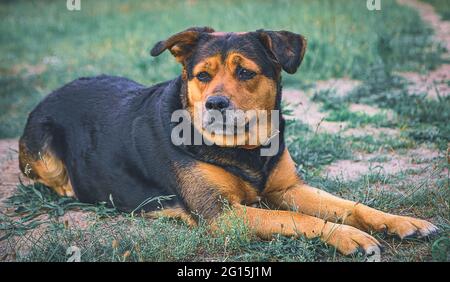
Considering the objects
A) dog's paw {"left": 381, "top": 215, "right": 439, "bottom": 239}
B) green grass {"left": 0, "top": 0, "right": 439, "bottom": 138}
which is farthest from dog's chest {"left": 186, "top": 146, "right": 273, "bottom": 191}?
green grass {"left": 0, "top": 0, "right": 439, "bottom": 138}

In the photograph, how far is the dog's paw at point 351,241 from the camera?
4.32 meters

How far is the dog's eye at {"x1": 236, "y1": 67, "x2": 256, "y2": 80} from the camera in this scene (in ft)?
16.6

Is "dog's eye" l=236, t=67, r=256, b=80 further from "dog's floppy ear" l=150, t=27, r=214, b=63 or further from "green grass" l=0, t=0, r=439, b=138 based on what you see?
"green grass" l=0, t=0, r=439, b=138

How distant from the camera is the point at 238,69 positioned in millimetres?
5074

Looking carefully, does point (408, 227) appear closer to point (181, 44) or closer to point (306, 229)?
point (306, 229)

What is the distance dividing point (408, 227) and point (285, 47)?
5.66 ft

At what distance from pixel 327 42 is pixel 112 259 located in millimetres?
6959

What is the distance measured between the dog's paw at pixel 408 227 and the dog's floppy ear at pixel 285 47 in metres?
1.43

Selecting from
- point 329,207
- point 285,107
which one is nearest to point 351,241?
point 329,207

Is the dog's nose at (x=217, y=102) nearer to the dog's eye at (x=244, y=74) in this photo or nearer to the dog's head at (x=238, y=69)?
the dog's head at (x=238, y=69)

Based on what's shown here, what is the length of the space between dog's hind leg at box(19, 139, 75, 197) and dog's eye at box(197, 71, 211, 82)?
1.87m

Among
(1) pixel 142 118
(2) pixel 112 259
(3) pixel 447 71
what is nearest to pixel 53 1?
(3) pixel 447 71

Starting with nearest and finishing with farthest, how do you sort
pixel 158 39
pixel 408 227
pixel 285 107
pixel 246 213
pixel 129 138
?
pixel 408 227
pixel 246 213
pixel 129 138
pixel 285 107
pixel 158 39
